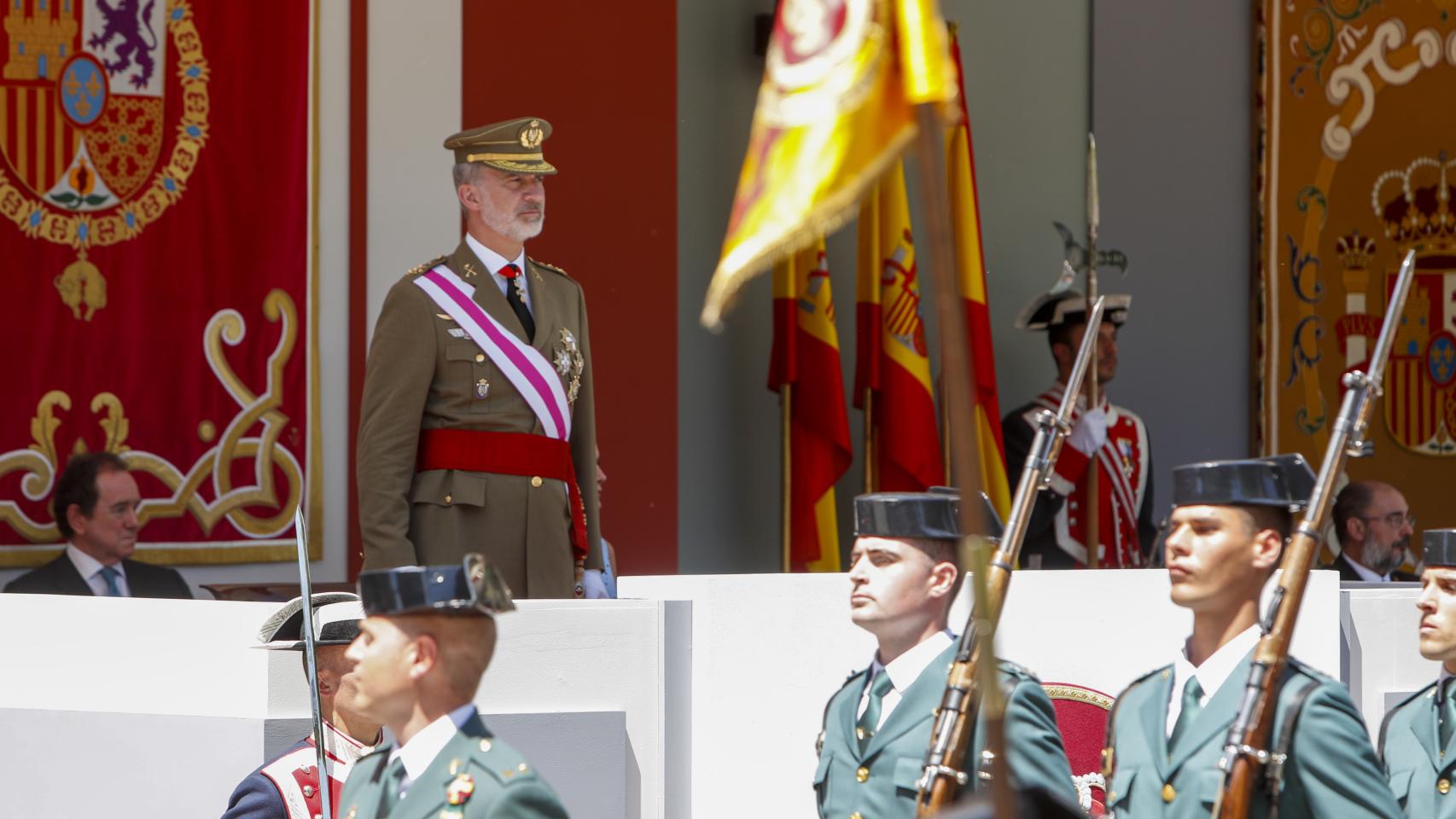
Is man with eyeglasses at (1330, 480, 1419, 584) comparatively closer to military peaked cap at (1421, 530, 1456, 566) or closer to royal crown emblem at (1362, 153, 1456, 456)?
royal crown emblem at (1362, 153, 1456, 456)

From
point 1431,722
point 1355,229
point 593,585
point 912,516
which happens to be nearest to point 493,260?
point 593,585

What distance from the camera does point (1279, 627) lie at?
10.7 feet

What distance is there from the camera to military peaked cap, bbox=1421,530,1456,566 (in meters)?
4.27

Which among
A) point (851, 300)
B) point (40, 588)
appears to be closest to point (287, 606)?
point (40, 588)

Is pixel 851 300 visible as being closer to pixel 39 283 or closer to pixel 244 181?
pixel 244 181

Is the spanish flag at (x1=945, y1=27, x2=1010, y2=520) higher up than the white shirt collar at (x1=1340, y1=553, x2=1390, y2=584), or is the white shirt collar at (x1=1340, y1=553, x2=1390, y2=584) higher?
the spanish flag at (x1=945, y1=27, x2=1010, y2=520)

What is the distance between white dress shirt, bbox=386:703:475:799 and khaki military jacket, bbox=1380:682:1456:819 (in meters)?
1.88

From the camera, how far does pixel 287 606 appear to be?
392cm

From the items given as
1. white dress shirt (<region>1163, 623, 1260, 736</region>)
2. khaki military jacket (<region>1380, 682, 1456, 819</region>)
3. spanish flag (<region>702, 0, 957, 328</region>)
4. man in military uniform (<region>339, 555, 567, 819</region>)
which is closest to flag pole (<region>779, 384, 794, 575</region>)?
khaki military jacket (<region>1380, 682, 1456, 819</region>)

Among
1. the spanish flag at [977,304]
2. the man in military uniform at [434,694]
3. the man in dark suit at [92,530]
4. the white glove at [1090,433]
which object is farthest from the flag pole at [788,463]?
the man in military uniform at [434,694]

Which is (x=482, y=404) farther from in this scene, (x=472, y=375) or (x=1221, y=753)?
(x=1221, y=753)

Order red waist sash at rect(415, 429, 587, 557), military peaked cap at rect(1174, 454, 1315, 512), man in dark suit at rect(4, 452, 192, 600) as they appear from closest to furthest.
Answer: military peaked cap at rect(1174, 454, 1315, 512) < red waist sash at rect(415, 429, 587, 557) < man in dark suit at rect(4, 452, 192, 600)

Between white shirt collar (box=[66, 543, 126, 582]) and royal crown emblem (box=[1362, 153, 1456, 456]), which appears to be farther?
royal crown emblem (box=[1362, 153, 1456, 456])

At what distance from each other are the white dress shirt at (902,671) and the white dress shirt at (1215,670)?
387mm
